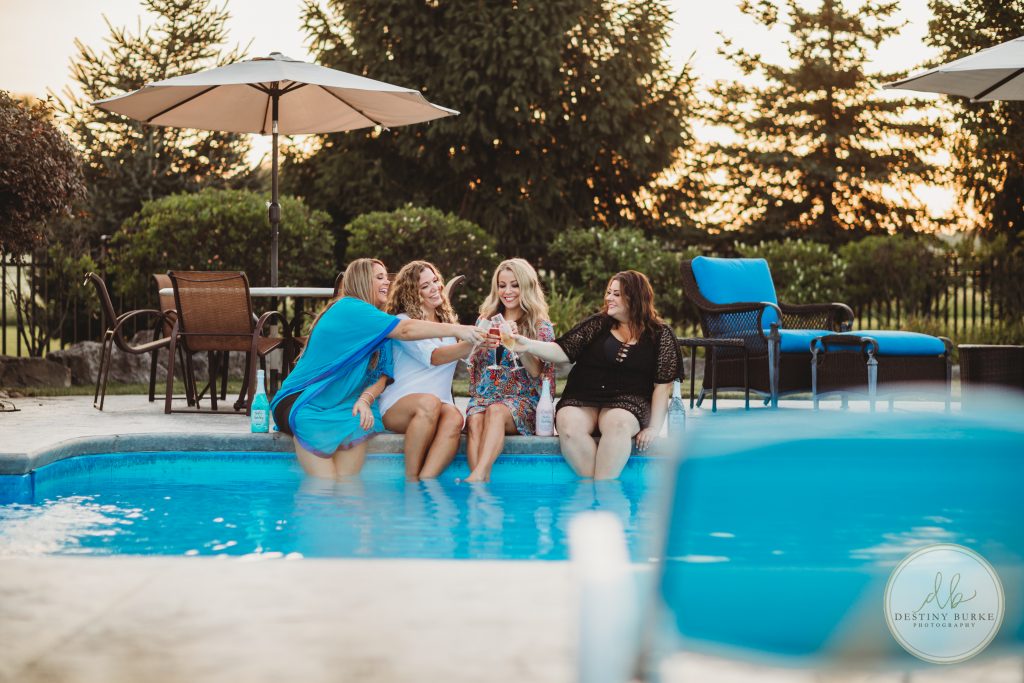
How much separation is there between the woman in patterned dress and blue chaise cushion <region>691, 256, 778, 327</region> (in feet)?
9.35

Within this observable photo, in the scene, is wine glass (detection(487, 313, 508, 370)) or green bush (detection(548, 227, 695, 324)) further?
green bush (detection(548, 227, 695, 324))

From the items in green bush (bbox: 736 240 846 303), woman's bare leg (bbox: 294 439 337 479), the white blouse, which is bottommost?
woman's bare leg (bbox: 294 439 337 479)

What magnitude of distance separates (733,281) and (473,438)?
3541 mm

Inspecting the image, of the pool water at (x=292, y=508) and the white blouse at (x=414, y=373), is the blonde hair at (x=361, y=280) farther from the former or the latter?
the pool water at (x=292, y=508)

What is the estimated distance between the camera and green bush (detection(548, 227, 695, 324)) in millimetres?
13852

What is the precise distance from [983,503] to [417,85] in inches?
681

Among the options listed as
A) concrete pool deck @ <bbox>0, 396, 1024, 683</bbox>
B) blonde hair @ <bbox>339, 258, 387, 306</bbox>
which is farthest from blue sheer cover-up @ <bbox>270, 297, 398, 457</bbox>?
concrete pool deck @ <bbox>0, 396, 1024, 683</bbox>

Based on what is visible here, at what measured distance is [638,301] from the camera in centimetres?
593

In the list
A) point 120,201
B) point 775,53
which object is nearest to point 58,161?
point 120,201

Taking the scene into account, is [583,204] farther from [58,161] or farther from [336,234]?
[58,161]

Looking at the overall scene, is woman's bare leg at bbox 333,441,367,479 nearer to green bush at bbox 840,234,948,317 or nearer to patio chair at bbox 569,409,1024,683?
Result: patio chair at bbox 569,409,1024,683

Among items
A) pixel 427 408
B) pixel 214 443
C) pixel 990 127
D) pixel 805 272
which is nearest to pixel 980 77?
pixel 427 408

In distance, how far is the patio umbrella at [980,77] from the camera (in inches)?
286

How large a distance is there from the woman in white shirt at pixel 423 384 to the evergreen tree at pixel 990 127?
11935 mm
